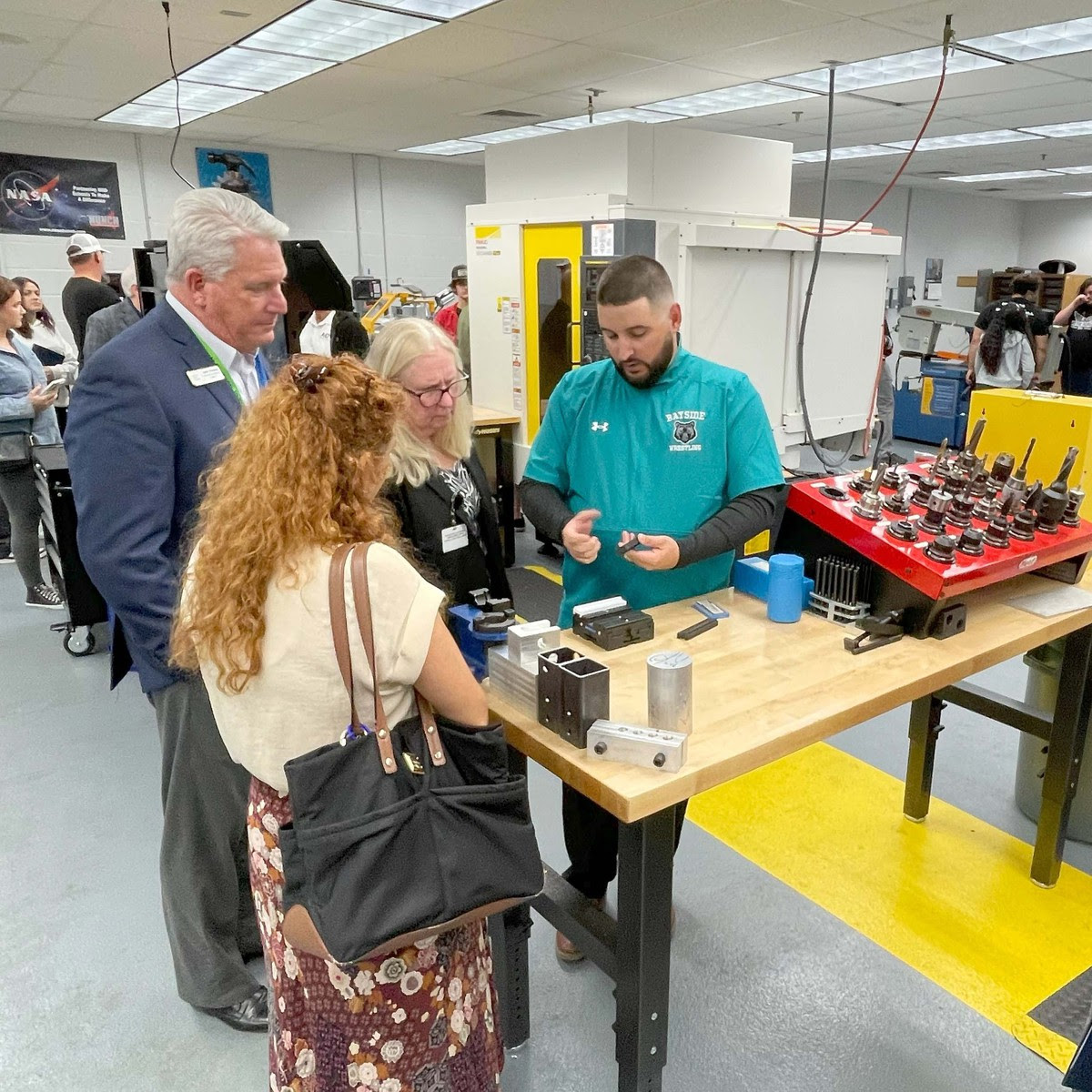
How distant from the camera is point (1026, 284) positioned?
27.8 feet

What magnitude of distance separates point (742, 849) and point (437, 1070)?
4.45ft

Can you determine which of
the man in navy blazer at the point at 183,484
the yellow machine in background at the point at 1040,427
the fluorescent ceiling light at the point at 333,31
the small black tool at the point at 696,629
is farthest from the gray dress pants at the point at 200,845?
the fluorescent ceiling light at the point at 333,31

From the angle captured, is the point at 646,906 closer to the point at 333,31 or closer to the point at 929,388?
the point at 333,31

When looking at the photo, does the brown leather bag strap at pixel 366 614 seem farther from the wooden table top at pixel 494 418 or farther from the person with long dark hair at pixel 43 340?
the person with long dark hair at pixel 43 340

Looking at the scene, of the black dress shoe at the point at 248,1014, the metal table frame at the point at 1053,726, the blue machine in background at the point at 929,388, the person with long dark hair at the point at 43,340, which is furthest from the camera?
the blue machine in background at the point at 929,388

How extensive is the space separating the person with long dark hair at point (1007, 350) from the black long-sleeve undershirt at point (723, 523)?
19.2 ft

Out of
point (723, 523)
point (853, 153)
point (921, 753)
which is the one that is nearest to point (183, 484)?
point (723, 523)

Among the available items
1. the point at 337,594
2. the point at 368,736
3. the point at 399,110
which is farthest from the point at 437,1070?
the point at 399,110

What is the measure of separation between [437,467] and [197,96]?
5780 millimetres

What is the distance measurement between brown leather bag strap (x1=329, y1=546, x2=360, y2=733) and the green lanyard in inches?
28.9

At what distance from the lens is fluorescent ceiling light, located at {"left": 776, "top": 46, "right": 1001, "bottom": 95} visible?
526 cm

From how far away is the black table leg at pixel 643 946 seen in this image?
4.34 feet

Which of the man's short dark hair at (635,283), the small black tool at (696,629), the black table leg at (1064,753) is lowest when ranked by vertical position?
the black table leg at (1064,753)

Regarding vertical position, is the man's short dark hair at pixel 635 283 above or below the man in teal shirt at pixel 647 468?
above
